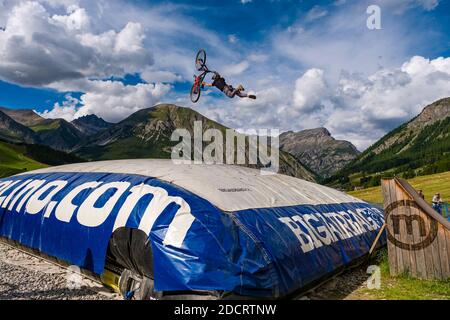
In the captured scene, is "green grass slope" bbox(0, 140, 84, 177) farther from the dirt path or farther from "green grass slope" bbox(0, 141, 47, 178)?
the dirt path

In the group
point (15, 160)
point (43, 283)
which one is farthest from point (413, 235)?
point (15, 160)

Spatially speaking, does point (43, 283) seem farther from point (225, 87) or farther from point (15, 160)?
point (15, 160)

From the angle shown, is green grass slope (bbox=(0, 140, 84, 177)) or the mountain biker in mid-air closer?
the mountain biker in mid-air

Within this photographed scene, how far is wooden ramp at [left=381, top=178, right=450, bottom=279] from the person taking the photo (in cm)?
1079

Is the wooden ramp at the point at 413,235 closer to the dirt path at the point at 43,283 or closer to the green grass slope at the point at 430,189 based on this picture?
the dirt path at the point at 43,283

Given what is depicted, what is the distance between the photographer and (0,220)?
15.7 m

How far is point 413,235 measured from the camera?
11383 millimetres

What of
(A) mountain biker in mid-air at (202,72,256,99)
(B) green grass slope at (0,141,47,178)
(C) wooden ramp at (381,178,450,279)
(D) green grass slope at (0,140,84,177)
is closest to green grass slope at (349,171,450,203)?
(A) mountain biker in mid-air at (202,72,256,99)

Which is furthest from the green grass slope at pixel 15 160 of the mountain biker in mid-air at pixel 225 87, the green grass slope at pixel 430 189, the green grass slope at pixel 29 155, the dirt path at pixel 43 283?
the green grass slope at pixel 430 189

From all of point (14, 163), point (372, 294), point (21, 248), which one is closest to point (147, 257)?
point (372, 294)

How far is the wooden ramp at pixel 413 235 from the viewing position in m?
10.8
